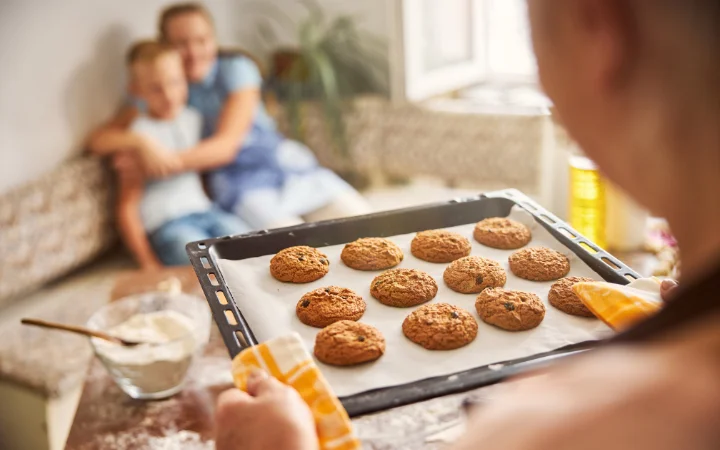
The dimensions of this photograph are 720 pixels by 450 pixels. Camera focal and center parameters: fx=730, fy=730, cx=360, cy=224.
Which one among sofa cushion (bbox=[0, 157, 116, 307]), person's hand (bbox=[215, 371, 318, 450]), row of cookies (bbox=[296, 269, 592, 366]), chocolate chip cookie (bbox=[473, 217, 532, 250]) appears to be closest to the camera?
person's hand (bbox=[215, 371, 318, 450])

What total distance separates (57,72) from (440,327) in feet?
7.77

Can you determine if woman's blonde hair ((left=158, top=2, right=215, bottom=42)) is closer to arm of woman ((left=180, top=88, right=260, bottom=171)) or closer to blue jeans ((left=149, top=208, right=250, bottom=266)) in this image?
arm of woman ((left=180, top=88, right=260, bottom=171))

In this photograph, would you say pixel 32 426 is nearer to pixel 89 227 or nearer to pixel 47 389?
pixel 47 389

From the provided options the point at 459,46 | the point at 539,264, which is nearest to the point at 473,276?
the point at 539,264

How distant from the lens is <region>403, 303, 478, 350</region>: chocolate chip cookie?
0.95m

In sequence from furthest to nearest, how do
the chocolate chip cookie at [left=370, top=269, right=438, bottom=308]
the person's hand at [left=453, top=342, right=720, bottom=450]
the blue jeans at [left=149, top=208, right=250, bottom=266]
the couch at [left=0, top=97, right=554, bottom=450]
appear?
the blue jeans at [left=149, top=208, right=250, bottom=266], the couch at [left=0, top=97, right=554, bottom=450], the chocolate chip cookie at [left=370, top=269, right=438, bottom=308], the person's hand at [left=453, top=342, right=720, bottom=450]

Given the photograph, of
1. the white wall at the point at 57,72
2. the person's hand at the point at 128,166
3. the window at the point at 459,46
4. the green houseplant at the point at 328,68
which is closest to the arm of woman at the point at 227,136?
the person's hand at the point at 128,166

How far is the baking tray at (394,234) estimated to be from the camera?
827mm

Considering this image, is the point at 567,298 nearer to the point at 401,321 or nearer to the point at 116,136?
the point at 401,321

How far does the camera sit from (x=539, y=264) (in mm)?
1102

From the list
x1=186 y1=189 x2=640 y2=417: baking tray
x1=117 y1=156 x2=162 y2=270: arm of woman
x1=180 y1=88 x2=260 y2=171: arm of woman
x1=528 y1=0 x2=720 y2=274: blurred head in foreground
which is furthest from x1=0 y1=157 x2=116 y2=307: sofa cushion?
x1=528 y1=0 x2=720 y2=274: blurred head in foreground

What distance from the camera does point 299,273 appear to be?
1121 millimetres

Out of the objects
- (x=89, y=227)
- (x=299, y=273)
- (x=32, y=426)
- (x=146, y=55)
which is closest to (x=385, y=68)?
(x=146, y=55)

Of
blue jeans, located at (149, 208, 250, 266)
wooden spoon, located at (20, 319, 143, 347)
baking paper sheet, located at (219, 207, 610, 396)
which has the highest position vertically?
baking paper sheet, located at (219, 207, 610, 396)
